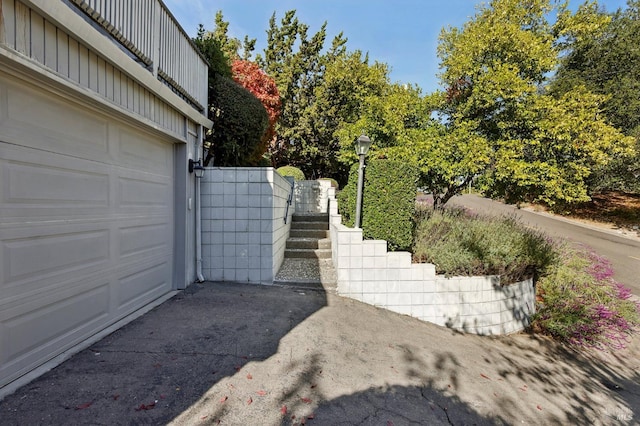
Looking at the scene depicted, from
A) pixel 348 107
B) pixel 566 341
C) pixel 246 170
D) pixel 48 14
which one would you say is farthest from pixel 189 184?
pixel 348 107

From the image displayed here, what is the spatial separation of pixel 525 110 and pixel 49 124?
302 inches

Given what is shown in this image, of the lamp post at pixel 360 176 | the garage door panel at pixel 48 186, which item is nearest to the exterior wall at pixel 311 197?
the lamp post at pixel 360 176

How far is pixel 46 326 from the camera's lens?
2205 millimetres

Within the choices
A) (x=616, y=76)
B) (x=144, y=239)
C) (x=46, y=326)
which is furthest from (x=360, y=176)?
(x=616, y=76)

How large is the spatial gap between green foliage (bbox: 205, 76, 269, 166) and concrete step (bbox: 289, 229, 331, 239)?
2035 millimetres

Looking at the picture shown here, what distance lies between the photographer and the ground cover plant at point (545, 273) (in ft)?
14.4

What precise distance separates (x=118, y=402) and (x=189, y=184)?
9.39 feet

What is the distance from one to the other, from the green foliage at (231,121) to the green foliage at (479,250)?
358cm

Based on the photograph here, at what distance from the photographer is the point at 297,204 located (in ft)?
30.9

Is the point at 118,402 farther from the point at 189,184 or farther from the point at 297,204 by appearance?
the point at 297,204

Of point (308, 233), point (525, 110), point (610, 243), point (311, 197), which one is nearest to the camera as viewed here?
point (525, 110)

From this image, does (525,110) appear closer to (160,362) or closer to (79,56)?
(79,56)

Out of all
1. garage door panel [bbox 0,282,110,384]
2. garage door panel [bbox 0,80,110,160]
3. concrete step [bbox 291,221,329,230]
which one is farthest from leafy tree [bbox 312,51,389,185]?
garage door panel [bbox 0,282,110,384]

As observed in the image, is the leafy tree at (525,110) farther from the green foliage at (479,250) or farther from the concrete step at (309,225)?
the concrete step at (309,225)
